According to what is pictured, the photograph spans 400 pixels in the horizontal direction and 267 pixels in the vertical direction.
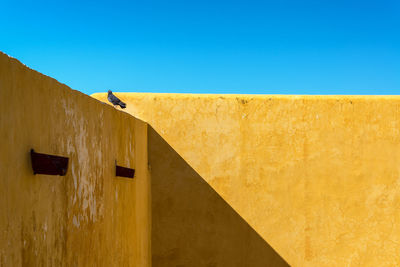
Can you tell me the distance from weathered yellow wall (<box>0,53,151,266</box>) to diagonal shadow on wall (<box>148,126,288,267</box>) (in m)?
1.24

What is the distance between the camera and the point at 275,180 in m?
4.93

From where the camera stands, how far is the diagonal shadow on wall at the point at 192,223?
4852mm

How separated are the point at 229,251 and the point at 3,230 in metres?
3.81

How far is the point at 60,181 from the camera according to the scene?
201cm

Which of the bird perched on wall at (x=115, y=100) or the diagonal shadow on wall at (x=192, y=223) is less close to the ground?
the bird perched on wall at (x=115, y=100)

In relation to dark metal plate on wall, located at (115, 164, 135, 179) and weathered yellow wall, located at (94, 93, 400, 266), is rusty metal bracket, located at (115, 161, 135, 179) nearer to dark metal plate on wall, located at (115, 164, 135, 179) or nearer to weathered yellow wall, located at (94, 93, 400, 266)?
dark metal plate on wall, located at (115, 164, 135, 179)

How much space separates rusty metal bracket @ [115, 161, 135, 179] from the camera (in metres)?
3.17

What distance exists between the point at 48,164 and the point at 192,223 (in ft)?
10.9

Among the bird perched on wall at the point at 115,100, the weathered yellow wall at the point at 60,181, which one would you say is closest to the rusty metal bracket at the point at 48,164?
the weathered yellow wall at the point at 60,181

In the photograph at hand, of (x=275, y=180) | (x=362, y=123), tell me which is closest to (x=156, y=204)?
(x=275, y=180)

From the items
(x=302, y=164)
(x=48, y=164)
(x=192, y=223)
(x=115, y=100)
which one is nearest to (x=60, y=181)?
(x=48, y=164)

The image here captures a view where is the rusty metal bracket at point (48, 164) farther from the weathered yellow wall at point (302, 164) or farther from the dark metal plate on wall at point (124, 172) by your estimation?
the weathered yellow wall at point (302, 164)

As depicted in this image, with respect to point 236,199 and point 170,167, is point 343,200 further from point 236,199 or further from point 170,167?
point 170,167

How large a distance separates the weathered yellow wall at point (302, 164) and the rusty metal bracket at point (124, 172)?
137 cm
